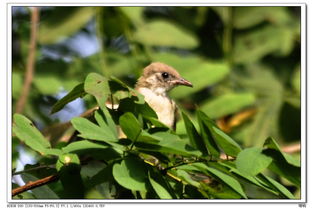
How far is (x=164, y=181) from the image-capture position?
312cm

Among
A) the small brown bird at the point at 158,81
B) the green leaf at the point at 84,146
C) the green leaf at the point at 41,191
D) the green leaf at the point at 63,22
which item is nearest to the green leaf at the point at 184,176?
the green leaf at the point at 84,146

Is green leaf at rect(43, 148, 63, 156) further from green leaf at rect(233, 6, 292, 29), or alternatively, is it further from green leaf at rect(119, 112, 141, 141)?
green leaf at rect(233, 6, 292, 29)

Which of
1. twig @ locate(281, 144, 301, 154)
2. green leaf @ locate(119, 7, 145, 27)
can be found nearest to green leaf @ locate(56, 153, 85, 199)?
green leaf @ locate(119, 7, 145, 27)

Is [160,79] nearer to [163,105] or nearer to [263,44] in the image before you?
[163,105]

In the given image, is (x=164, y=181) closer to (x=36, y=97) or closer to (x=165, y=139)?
(x=165, y=139)

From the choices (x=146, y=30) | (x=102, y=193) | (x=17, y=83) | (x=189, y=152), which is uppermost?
(x=146, y=30)

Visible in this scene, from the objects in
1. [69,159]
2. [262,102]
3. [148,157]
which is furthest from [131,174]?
[262,102]

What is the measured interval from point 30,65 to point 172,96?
4.01ft

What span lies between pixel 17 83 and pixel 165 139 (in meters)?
2.64

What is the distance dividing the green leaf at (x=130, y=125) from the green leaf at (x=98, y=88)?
4.7 inches

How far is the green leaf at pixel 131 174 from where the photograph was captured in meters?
2.94

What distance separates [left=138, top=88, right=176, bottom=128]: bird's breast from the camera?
186 inches

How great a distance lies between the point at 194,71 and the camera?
583 centimetres
